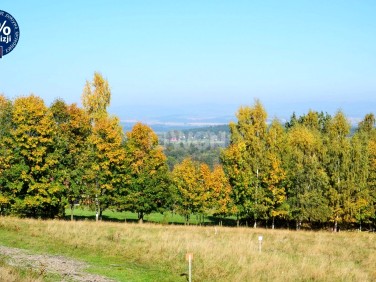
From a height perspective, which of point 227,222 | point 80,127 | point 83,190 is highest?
point 80,127

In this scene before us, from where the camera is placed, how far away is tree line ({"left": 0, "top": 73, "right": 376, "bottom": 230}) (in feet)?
152

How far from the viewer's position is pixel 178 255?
2414 cm

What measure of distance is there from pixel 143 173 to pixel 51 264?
35366 mm

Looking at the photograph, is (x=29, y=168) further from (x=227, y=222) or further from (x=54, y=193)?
(x=227, y=222)

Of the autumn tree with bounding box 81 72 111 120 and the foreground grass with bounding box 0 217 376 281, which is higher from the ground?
the autumn tree with bounding box 81 72 111 120

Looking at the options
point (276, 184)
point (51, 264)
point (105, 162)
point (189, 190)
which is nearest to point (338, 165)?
point (276, 184)

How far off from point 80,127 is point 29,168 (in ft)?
35.1

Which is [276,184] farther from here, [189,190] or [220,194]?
[189,190]

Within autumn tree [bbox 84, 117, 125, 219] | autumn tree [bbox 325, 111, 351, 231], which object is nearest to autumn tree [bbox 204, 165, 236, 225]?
autumn tree [bbox 325, 111, 351, 231]

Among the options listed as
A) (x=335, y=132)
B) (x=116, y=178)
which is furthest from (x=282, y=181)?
(x=116, y=178)

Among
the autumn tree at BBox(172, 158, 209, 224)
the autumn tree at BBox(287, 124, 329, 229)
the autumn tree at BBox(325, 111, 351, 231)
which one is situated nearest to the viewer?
the autumn tree at BBox(325, 111, 351, 231)

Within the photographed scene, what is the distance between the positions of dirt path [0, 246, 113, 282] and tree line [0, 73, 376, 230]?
2490 centimetres

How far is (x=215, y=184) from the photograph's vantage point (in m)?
62.3

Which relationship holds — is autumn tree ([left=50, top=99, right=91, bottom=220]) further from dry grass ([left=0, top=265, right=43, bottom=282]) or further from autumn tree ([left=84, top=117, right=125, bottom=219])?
dry grass ([left=0, top=265, right=43, bottom=282])
